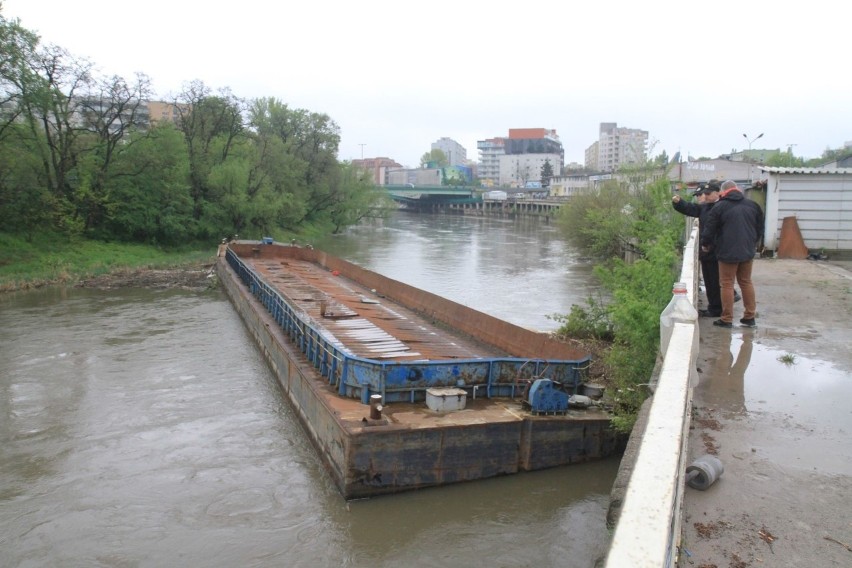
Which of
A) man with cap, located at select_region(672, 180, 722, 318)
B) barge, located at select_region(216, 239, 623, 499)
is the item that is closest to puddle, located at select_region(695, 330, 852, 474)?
man with cap, located at select_region(672, 180, 722, 318)

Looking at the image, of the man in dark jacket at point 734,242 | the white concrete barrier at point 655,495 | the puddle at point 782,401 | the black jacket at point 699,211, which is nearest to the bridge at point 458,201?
the black jacket at point 699,211

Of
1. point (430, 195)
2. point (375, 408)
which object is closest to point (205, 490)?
point (375, 408)

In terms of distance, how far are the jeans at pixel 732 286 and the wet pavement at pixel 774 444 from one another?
216 mm

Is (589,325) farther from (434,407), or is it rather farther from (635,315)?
(434,407)

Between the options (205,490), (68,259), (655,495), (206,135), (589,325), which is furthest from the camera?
(206,135)

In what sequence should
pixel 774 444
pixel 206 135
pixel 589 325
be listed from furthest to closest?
pixel 206 135, pixel 589 325, pixel 774 444

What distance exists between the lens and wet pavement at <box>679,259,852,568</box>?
3.26 metres

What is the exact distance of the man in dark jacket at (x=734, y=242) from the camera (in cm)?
711

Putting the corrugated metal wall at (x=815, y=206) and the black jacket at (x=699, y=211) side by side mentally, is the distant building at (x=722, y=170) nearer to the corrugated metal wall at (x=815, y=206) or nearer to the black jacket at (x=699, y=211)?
the corrugated metal wall at (x=815, y=206)

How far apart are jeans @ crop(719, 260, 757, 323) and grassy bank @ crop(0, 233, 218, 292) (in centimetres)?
2370

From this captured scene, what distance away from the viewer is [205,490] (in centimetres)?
806

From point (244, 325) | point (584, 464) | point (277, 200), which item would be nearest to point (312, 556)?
point (584, 464)

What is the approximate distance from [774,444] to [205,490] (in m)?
6.42

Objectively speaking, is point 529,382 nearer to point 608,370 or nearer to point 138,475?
point 608,370
